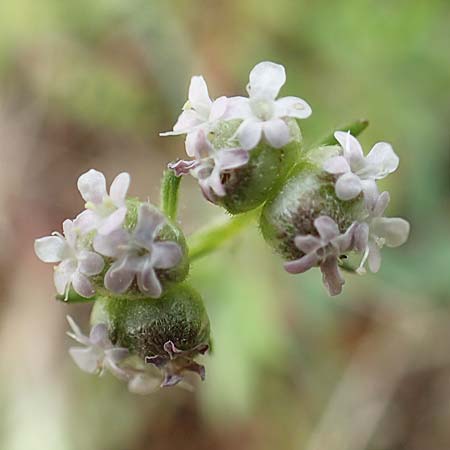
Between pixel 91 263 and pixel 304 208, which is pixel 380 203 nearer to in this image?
pixel 304 208

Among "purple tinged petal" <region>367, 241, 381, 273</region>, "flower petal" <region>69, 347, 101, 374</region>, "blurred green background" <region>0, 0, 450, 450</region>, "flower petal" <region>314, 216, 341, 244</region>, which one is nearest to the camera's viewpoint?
"flower petal" <region>314, 216, 341, 244</region>

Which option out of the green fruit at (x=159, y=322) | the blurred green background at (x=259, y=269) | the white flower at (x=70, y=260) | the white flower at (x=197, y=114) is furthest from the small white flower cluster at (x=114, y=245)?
the blurred green background at (x=259, y=269)

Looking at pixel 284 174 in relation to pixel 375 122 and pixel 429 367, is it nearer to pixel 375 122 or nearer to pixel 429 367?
pixel 375 122

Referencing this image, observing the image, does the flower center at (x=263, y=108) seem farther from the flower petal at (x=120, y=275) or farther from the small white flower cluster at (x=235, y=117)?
the flower petal at (x=120, y=275)

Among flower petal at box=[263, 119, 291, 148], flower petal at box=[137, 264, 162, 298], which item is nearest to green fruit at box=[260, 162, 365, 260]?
flower petal at box=[263, 119, 291, 148]

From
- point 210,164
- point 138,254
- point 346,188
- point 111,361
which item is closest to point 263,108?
point 210,164

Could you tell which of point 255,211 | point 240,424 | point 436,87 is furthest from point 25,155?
point 255,211

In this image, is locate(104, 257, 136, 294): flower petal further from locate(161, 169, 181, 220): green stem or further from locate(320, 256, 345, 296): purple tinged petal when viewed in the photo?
locate(320, 256, 345, 296): purple tinged petal
